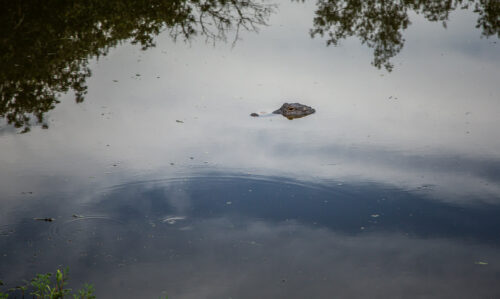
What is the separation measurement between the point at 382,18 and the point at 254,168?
13108 millimetres

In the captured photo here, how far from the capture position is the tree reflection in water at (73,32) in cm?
1332

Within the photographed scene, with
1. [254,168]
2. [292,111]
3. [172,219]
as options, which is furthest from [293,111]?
[172,219]

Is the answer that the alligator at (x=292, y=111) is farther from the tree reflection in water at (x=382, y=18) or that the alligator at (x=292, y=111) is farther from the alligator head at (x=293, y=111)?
the tree reflection in water at (x=382, y=18)

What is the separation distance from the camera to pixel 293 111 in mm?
13523

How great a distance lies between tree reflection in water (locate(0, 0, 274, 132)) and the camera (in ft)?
43.7

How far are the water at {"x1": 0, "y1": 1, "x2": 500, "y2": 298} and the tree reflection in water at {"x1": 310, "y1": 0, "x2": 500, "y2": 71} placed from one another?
0.93 feet

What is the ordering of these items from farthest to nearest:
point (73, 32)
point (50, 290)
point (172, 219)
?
point (73, 32) → point (172, 219) → point (50, 290)

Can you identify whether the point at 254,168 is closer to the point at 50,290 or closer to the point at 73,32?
the point at 50,290

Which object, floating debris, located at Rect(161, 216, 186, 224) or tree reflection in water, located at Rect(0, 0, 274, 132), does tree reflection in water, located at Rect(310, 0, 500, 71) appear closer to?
tree reflection in water, located at Rect(0, 0, 274, 132)

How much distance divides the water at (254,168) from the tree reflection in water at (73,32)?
0.31 ft

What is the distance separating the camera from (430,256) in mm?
7824

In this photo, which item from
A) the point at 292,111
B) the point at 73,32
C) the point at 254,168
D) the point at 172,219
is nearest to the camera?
the point at 172,219

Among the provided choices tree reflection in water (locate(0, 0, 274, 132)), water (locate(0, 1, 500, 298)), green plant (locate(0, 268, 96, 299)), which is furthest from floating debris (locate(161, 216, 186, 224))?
tree reflection in water (locate(0, 0, 274, 132))

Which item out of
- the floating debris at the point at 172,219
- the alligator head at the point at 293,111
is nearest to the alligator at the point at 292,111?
the alligator head at the point at 293,111
